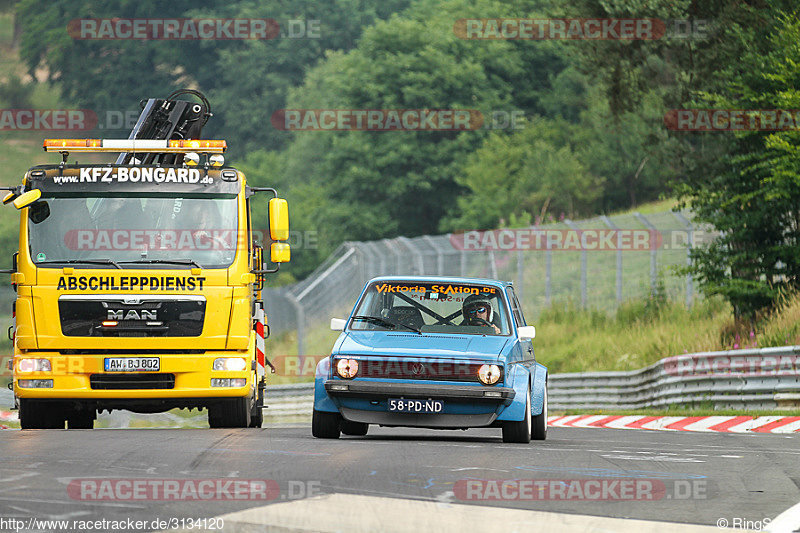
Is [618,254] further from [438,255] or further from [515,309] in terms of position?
[515,309]

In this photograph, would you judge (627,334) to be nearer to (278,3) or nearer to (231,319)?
(231,319)

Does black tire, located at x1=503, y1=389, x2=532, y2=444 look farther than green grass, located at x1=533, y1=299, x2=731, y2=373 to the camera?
No

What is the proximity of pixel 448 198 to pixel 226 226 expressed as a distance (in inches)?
2323

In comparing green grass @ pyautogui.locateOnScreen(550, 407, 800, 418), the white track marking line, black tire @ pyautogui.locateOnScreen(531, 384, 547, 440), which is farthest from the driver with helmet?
the white track marking line

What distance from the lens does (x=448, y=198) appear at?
→ 74812mm

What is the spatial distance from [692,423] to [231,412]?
21.4 ft

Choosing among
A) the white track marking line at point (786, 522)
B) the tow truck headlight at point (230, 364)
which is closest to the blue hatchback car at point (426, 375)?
the tow truck headlight at point (230, 364)

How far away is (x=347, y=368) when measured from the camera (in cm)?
1385

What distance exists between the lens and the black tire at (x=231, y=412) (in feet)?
53.2

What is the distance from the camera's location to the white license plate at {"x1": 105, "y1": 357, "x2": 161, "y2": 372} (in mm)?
15539

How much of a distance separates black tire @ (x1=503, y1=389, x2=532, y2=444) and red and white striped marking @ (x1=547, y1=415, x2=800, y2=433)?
433 cm

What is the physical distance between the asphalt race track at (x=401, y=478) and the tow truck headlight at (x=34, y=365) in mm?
751

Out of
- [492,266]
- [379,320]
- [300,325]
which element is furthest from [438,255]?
[379,320]

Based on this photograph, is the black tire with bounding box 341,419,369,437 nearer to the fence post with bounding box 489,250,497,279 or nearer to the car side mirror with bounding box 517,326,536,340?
the car side mirror with bounding box 517,326,536,340
